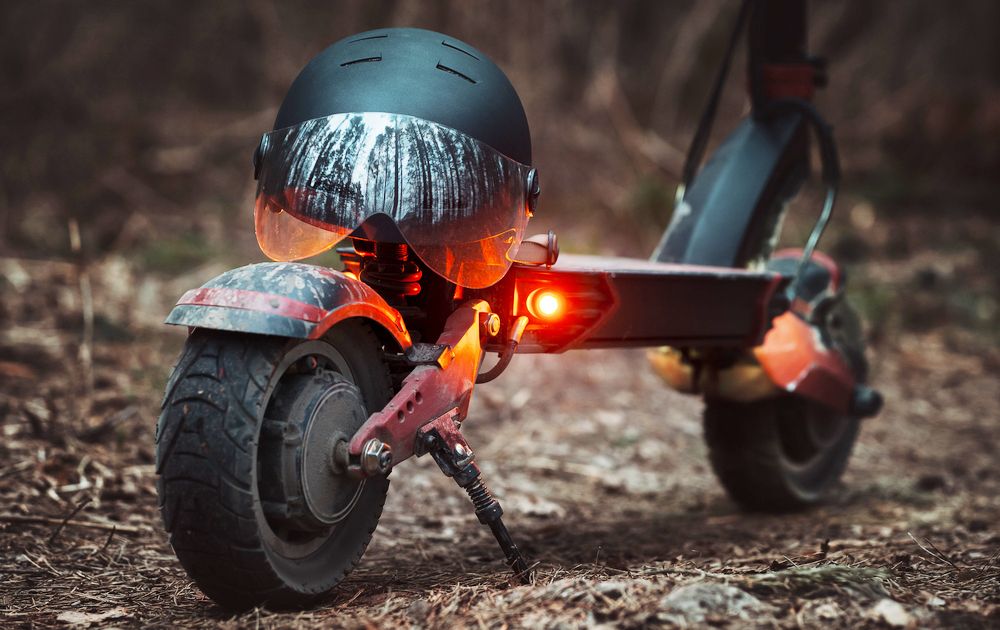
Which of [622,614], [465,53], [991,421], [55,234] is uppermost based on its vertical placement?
[465,53]

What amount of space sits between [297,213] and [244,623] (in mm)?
892

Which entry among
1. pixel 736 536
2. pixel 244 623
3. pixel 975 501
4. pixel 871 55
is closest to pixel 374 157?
pixel 244 623

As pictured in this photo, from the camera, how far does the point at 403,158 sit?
2311 millimetres

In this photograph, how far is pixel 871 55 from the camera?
974cm

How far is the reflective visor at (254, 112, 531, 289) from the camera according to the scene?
7.57ft

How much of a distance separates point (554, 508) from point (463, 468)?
1.45 metres

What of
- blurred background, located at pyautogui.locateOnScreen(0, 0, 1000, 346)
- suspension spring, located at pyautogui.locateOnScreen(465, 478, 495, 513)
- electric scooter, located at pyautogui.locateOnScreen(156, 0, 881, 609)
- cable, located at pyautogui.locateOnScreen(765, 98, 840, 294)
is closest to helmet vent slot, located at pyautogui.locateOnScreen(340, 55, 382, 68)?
electric scooter, located at pyautogui.locateOnScreen(156, 0, 881, 609)

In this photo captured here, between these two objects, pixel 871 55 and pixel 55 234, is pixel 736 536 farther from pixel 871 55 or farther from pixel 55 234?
pixel 871 55

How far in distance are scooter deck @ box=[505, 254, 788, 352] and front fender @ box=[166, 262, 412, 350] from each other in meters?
0.60

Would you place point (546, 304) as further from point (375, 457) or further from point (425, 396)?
point (375, 457)

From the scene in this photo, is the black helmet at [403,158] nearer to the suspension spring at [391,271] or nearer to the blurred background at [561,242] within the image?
the suspension spring at [391,271]

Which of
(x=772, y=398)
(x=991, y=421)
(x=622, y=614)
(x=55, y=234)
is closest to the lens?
(x=622, y=614)

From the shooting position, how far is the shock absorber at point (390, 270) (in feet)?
8.23

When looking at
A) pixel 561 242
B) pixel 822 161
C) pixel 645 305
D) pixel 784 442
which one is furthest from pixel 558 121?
pixel 645 305
